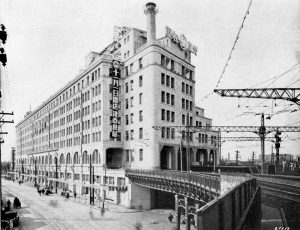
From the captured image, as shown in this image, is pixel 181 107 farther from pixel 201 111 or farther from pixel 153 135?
pixel 201 111

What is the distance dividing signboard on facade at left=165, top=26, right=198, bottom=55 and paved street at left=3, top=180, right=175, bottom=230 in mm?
30372

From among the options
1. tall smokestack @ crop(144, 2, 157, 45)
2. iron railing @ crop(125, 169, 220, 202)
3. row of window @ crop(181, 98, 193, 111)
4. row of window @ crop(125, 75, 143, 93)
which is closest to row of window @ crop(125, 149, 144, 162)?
iron railing @ crop(125, 169, 220, 202)

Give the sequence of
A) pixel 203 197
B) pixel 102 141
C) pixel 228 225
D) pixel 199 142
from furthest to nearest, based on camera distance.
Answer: pixel 199 142, pixel 102 141, pixel 203 197, pixel 228 225

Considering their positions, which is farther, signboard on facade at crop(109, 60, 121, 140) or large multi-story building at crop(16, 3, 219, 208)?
signboard on facade at crop(109, 60, 121, 140)

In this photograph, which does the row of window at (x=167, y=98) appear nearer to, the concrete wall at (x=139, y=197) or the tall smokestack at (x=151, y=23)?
the tall smokestack at (x=151, y=23)

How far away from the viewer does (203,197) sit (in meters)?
29.1

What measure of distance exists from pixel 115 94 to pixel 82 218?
24669 mm

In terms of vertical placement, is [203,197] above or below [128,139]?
below

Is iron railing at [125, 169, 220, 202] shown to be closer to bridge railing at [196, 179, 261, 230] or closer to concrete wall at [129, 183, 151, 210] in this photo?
concrete wall at [129, 183, 151, 210]

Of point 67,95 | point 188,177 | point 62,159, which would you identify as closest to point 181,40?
point 67,95

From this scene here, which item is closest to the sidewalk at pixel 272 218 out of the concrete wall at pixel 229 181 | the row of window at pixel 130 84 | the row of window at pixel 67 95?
the concrete wall at pixel 229 181

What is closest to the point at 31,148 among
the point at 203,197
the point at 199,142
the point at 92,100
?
the point at 92,100

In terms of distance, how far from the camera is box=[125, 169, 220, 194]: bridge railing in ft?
82.5

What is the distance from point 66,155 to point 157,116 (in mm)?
33346
